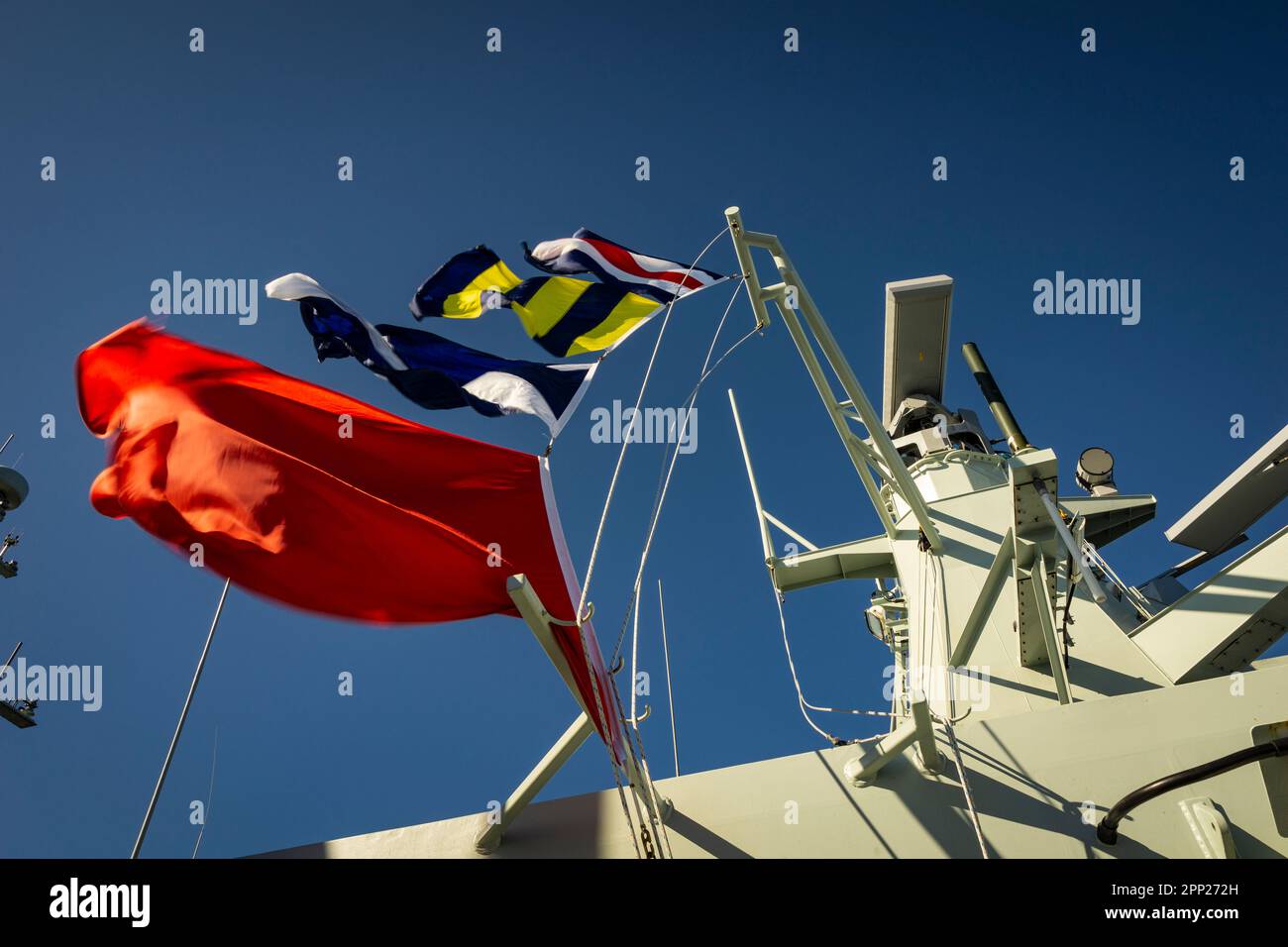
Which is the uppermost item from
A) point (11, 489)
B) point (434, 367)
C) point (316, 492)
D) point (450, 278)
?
point (450, 278)

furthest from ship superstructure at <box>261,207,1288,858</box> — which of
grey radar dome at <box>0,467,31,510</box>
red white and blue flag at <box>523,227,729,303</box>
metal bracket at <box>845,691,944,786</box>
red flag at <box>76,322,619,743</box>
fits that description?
grey radar dome at <box>0,467,31,510</box>

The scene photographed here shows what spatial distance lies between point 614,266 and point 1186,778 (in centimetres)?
508

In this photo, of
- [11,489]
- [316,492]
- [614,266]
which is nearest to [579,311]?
[614,266]

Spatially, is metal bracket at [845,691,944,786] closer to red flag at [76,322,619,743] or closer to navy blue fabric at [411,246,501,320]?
red flag at [76,322,619,743]

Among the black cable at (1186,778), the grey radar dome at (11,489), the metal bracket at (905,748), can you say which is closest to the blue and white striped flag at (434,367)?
the metal bracket at (905,748)

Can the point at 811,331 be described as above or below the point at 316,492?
→ above

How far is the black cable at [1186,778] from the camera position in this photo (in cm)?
332

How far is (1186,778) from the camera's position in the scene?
3.62 metres

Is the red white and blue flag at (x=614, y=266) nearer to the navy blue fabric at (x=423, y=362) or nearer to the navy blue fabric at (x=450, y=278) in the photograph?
the navy blue fabric at (x=450, y=278)

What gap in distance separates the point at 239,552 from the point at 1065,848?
16.2ft

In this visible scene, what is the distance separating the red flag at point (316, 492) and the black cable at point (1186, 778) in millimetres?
2630

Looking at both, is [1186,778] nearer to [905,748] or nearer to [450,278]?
[905,748]

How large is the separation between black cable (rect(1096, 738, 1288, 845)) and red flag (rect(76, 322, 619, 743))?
8.63ft
